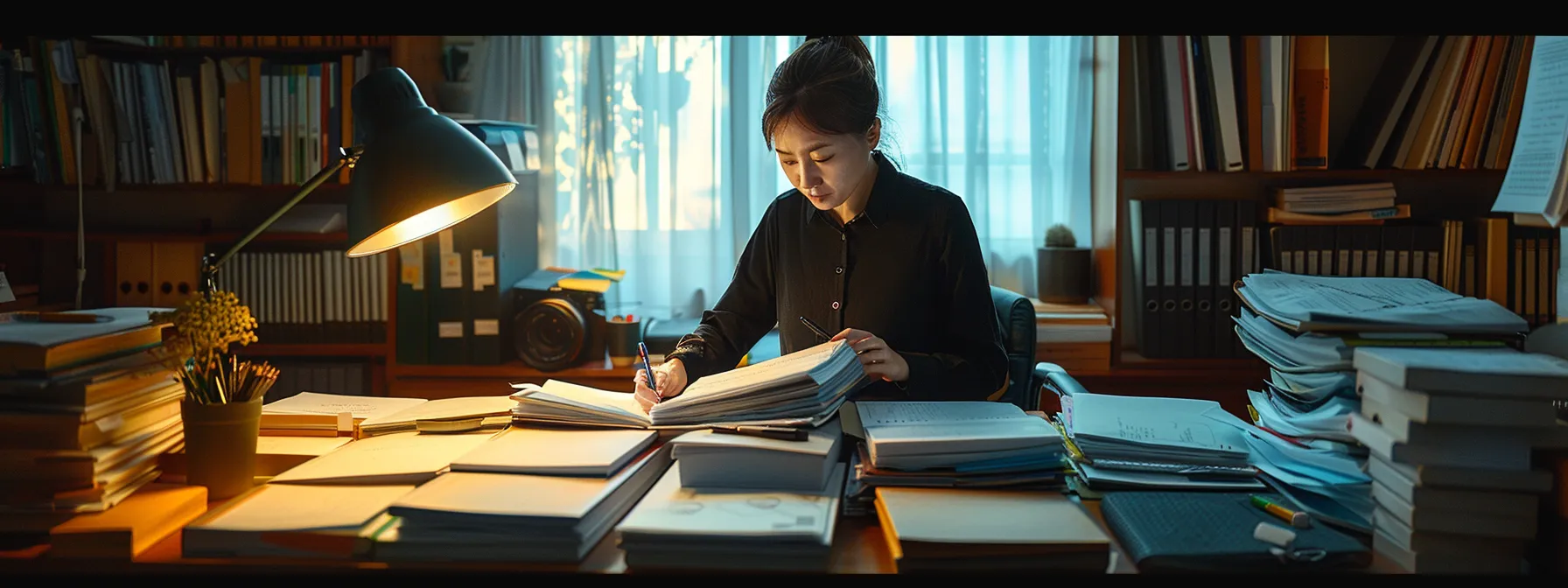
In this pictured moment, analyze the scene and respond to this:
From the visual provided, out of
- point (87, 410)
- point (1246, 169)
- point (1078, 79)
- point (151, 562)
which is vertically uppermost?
point (1078, 79)

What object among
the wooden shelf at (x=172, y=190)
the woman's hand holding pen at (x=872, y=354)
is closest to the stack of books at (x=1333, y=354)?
the woman's hand holding pen at (x=872, y=354)

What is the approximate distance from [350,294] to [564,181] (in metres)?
0.75

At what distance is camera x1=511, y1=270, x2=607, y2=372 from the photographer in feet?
9.79

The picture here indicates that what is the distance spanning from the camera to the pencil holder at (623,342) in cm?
303

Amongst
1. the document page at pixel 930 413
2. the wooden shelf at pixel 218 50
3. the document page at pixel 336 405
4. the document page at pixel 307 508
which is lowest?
the document page at pixel 307 508

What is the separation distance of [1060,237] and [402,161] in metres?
2.36

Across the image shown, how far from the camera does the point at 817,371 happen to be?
51.8 inches

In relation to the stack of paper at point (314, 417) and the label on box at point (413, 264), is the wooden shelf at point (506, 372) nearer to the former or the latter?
the label on box at point (413, 264)

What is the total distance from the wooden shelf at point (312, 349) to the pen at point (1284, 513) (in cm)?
266

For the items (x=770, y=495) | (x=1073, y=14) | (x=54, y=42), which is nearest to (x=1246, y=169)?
(x=1073, y=14)

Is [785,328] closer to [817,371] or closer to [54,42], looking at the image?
[817,371]

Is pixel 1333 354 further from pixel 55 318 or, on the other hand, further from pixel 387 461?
pixel 55 318

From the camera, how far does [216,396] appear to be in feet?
4.14

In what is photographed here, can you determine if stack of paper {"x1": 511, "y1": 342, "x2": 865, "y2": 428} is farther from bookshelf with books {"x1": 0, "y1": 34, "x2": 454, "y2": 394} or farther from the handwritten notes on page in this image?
bookshelf with books {"x1": 0, "y1": 34, "x2": 454, "y2": 394}
